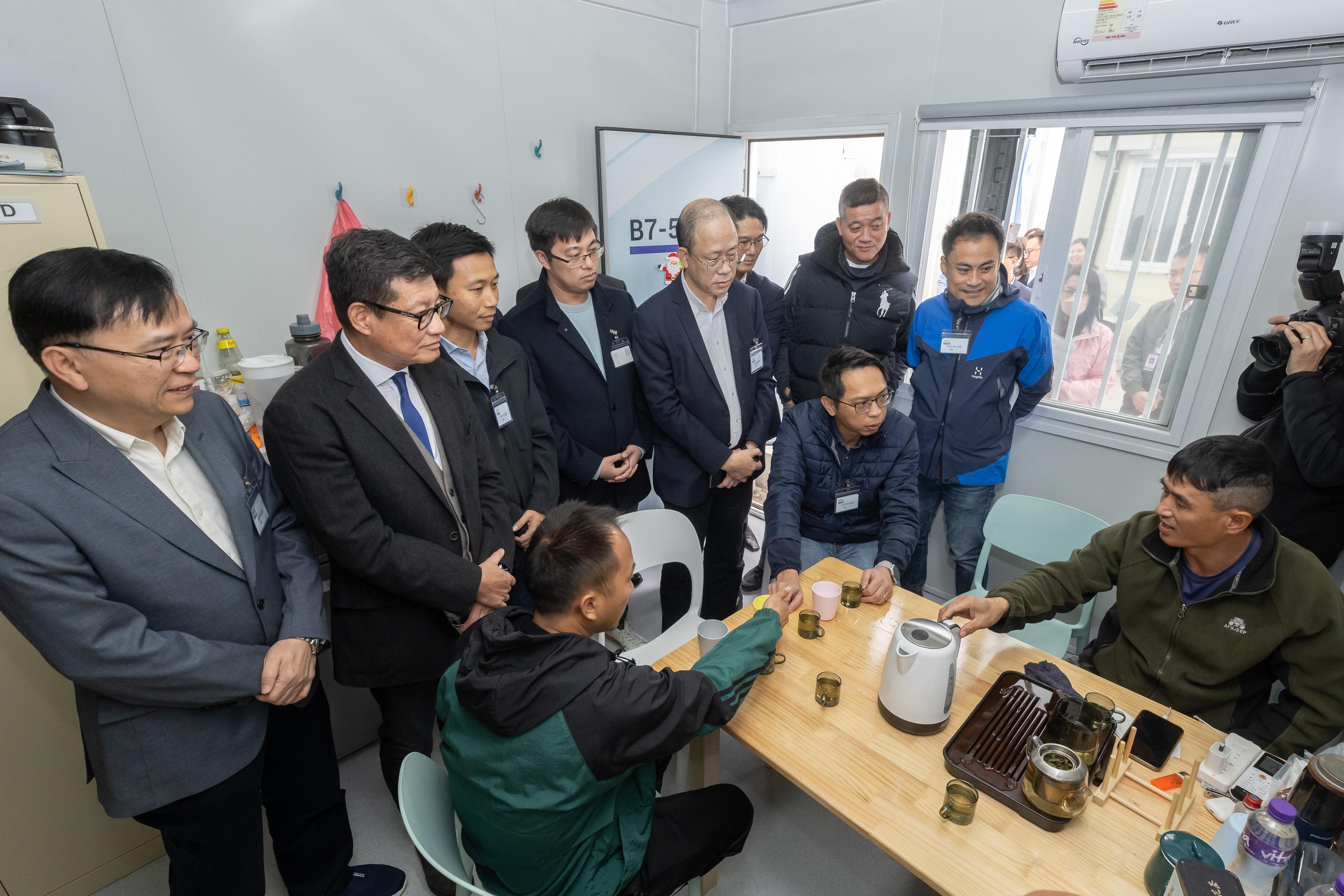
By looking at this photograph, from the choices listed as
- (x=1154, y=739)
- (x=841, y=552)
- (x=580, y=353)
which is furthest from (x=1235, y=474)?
(x=580, y=353)

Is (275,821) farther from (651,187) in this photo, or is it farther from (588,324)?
(651,187)

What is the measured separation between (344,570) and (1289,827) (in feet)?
6.35

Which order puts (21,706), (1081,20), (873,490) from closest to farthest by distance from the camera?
(21,706) < (873,490) < (1081,20)

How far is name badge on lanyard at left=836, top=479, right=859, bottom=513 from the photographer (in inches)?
86.6

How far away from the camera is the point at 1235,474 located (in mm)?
1479

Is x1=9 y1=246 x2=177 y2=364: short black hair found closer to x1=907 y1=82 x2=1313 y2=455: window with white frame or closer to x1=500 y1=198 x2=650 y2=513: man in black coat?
x1=500 y1=198 x2=650 y2=513: man in black coat

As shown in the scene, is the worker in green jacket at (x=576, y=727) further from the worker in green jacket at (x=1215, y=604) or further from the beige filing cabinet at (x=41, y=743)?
the beige filing cabinet at (x=41, y=743)

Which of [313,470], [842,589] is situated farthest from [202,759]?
[842,589]

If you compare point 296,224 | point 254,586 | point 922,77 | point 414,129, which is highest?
point 922,77

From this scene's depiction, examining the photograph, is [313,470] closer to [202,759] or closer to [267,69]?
[202,759]

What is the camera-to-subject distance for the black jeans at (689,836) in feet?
4.63

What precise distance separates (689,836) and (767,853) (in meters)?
0.73

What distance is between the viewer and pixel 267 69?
255 centimetres

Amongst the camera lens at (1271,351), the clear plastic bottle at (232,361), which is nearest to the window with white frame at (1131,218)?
the camera lens at (1271,351)
